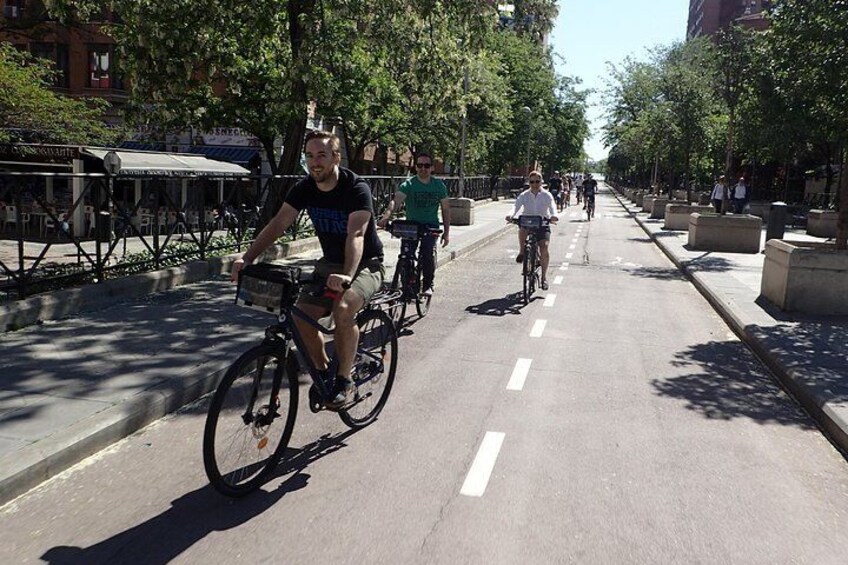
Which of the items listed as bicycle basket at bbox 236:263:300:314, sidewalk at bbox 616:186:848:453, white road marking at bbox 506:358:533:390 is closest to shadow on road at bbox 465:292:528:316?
white road marking at bbox 506:358:533:390

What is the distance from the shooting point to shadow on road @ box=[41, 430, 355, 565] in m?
3.42

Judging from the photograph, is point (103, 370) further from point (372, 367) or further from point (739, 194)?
point (739, 194)

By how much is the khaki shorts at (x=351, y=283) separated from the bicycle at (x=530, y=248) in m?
6.17

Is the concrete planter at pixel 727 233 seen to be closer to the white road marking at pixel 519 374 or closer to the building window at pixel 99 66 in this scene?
the white road marking at pixel 519 374

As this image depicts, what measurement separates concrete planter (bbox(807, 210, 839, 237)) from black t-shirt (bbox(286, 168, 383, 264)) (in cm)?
2481

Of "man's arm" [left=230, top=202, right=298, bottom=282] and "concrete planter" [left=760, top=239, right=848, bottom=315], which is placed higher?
"man's arm" [left=230, top=202, right=298, bottom=282]

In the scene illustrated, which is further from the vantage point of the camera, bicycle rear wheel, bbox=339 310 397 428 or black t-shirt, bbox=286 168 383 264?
bicycle rear wheel, bbox=339 310 397 428

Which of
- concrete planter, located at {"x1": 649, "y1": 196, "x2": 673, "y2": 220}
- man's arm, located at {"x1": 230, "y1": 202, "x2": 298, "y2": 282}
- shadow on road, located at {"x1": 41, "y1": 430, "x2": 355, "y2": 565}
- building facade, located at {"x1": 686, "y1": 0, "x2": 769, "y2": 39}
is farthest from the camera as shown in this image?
building facade, located at {"x1": 686, "y1": 0, "x2": 769, "y2": 39}

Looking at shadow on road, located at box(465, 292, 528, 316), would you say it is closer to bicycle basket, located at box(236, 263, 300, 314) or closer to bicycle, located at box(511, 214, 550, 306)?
bicycle, located at box(511, 214, 550, 306)

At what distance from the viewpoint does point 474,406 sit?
588cm

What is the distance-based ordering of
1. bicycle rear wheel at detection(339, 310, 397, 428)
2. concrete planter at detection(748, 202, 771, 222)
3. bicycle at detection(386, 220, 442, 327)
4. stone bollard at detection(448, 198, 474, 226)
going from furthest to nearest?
concrete planter at detection(748, 202, 771, 222) < stone bollard at detection(448, 198, 474, 226) < bicycle at detection(386, 220, 442, 327) < bicycle rear wheel at detection(339, 310, 397, 428)

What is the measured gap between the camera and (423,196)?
370 inches

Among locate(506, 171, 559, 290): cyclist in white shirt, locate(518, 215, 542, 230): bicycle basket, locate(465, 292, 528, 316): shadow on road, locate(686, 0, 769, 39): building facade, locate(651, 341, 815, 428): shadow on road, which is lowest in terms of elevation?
locate(651, 341, 815, 428): shadow on road

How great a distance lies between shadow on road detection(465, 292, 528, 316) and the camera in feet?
33.3
